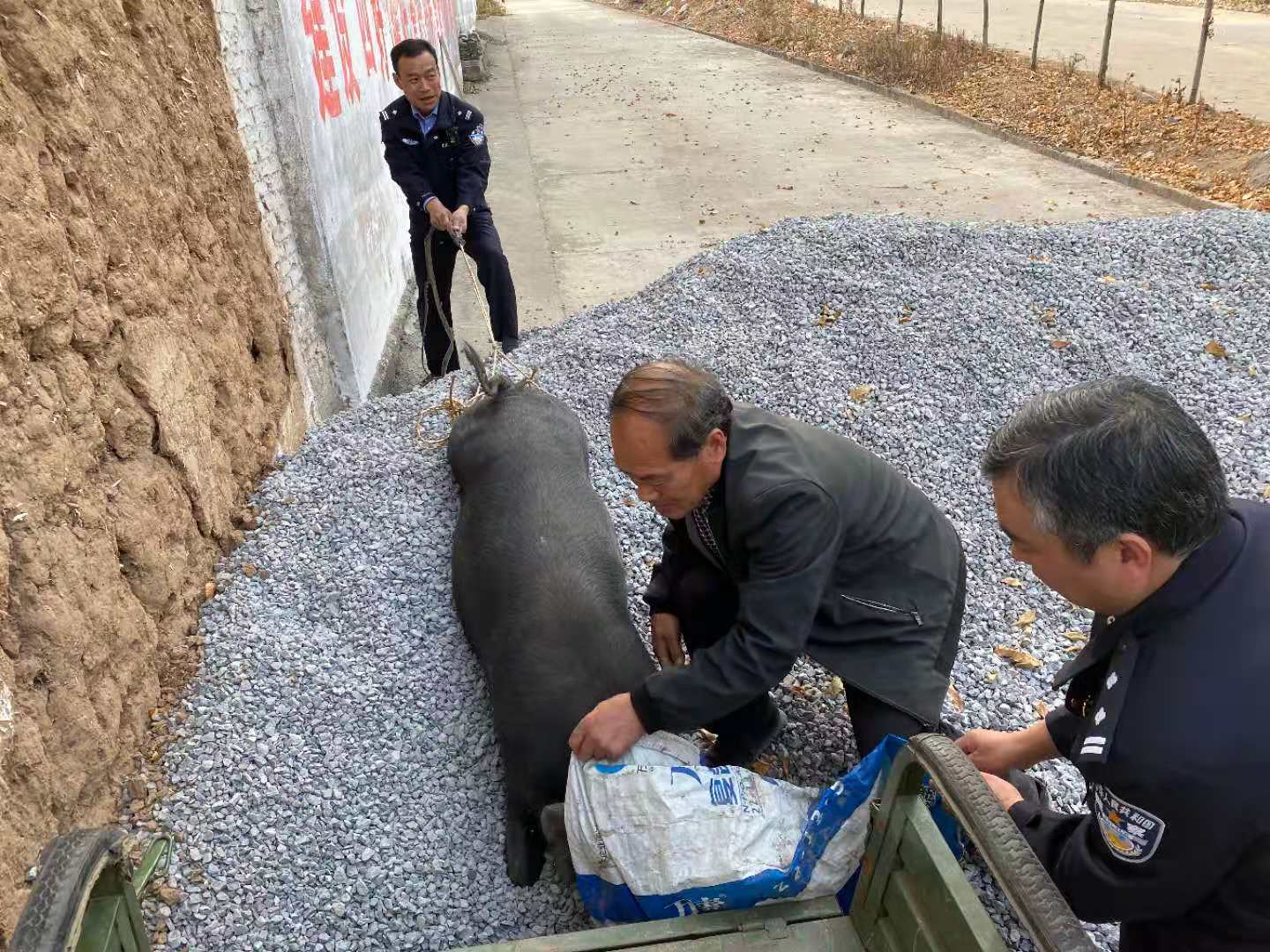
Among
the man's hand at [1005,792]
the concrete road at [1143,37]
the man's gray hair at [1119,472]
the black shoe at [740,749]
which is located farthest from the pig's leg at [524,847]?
the concrete road at [1143,37]

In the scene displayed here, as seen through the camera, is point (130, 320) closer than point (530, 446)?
Yes

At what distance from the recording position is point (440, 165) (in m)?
4.80

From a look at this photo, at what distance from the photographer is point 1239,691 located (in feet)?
3.87

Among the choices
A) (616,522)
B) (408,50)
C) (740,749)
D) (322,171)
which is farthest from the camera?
(408,50)

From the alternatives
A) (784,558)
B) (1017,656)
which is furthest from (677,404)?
(1017,656)

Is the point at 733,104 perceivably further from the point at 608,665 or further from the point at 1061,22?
the point at 608,665

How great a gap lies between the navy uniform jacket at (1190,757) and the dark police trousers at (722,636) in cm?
80

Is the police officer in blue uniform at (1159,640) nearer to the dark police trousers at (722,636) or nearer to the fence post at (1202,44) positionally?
the dark police trousers at (722,636)

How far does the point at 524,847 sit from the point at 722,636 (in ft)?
2.34

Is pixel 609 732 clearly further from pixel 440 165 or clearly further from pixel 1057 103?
pixel 1057 103

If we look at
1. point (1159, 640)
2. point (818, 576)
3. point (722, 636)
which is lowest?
point (722, 636)

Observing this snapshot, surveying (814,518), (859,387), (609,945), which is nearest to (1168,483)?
(814,518)

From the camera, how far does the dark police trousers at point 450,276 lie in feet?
15.9

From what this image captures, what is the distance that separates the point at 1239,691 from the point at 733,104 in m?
11.9
